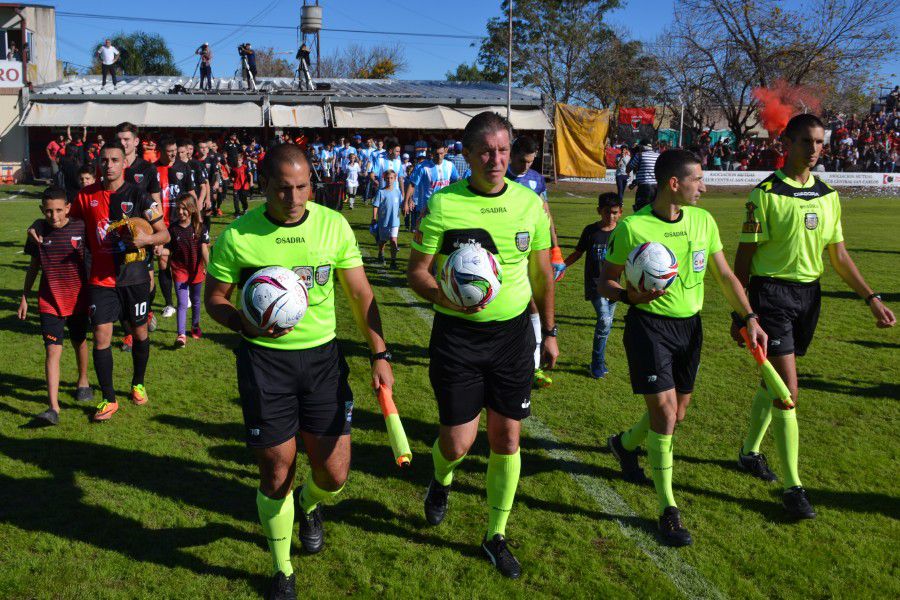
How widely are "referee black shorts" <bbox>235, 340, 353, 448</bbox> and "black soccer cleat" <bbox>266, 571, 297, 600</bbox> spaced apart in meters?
0.71

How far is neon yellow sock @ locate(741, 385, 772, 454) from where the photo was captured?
539cm

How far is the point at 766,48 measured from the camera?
41844mm

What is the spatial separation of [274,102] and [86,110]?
26.1 feet

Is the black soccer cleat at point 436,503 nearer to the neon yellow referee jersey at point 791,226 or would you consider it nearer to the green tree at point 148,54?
the neon yellow referee jersey at point 791,226

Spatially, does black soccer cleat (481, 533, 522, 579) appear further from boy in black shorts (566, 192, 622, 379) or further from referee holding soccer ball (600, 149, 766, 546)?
boy in black shorts (566, 192, 622, 379)

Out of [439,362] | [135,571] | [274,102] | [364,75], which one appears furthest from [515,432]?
[364,75]

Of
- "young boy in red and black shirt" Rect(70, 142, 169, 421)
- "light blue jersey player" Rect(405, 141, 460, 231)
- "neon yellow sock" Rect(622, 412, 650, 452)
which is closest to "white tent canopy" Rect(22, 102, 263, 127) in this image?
"light blue jersey player" Rect(405, 141, 460, 231)

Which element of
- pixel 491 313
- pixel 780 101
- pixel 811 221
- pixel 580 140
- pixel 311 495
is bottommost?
pixel 311 495

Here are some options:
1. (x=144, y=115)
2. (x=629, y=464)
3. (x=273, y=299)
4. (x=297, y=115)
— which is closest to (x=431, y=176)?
(x=629, y=464)

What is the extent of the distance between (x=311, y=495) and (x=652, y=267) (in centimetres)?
233

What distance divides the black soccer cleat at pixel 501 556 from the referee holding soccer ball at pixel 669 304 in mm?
973

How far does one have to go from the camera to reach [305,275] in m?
3.76

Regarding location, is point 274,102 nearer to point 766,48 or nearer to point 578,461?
point 766,48

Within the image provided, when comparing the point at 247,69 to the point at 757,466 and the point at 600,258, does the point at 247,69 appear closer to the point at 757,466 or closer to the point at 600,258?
the point at 600,258
